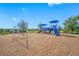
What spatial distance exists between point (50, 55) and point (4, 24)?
535mm

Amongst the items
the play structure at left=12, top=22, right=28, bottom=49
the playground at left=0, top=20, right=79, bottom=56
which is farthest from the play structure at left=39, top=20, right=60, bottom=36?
the play structure at left=12, top=22, right=28, bottom=49

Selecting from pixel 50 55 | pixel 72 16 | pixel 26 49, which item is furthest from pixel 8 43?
pixel 72 16

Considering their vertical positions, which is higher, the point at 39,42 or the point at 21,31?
the point at 21,31

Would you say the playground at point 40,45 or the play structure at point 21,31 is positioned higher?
the play structure at point 21,31

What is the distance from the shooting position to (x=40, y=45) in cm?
394

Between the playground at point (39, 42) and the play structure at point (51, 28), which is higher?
the play structure at point (51, 28)

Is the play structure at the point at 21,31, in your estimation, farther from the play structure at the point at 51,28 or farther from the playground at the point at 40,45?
the play structure at the point at 51,28

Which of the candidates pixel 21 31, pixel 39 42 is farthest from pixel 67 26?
pixel 21 31

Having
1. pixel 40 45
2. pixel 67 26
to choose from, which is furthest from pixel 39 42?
pixel 67 26

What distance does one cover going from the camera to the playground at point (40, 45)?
12.9ft

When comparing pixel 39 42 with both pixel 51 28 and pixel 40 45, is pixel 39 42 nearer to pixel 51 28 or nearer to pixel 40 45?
pixel 40 45

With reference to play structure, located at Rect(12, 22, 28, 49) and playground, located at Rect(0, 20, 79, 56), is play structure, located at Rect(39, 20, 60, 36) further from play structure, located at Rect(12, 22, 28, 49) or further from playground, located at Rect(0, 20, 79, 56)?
play structure, located at Rect(12, 22, 28, 49)

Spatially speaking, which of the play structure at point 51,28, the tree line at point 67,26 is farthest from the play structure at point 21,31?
the play structure at point 51,28

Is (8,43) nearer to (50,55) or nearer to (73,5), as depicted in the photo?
(50,55)
